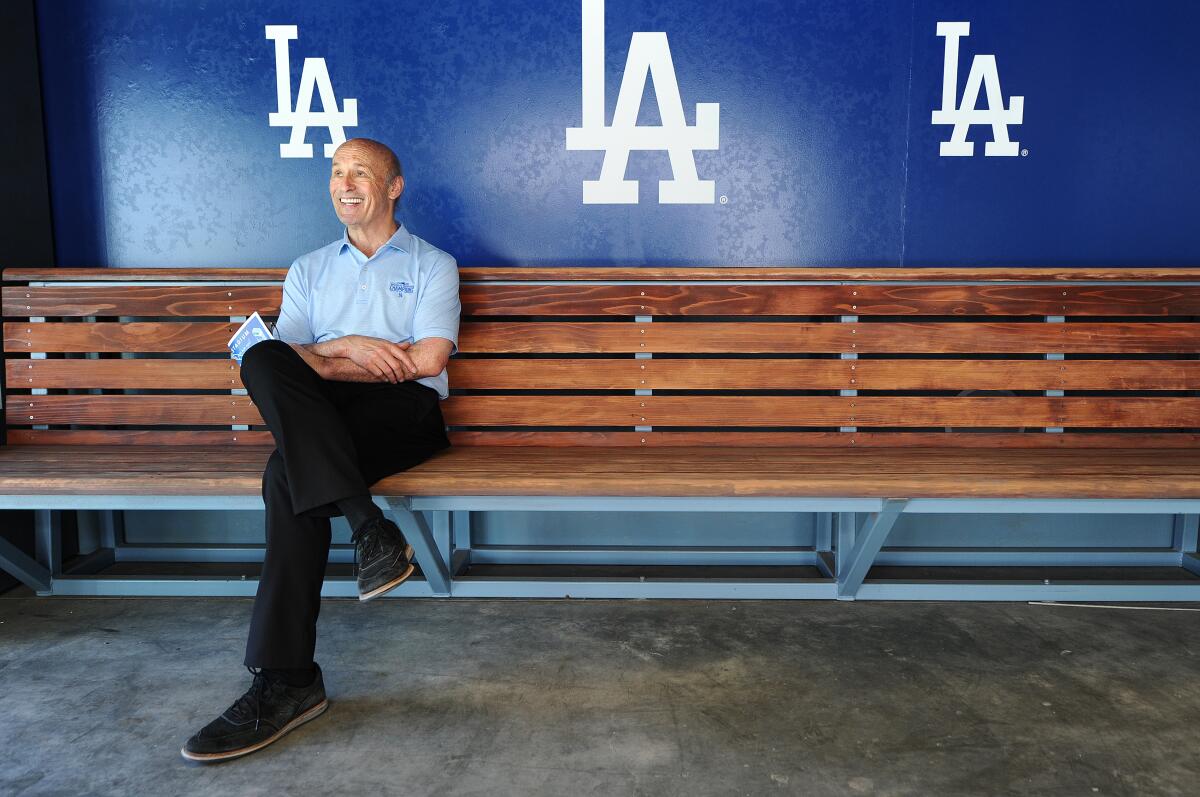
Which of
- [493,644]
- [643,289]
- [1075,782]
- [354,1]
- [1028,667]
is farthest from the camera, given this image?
[354,1]

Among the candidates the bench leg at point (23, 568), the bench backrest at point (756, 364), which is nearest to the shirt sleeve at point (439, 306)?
the bench backrest at point (756, 364)

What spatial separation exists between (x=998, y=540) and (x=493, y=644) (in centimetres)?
174

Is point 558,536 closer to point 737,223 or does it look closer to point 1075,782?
point 737,223

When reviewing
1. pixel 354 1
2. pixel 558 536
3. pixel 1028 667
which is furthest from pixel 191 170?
pixel 1028 667

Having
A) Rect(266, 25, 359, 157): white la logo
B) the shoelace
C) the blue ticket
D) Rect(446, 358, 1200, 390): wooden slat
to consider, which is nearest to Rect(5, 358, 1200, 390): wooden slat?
Rect(446, 358, 1200, 390): wooden slat

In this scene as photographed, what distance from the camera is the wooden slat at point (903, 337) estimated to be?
2607mm

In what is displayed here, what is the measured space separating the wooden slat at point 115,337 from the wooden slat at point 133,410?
157mm

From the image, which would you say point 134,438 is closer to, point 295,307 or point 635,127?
point 295,307

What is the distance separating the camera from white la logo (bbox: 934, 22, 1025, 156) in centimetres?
279

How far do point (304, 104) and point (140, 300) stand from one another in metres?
0.84

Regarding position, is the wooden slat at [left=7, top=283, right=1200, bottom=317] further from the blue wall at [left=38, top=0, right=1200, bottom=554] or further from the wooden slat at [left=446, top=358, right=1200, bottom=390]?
the blue wall at [left=38, top=0, right=1200, bottom=554]

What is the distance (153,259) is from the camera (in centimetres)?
296

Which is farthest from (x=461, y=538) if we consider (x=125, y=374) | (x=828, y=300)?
(x=828, y=300)

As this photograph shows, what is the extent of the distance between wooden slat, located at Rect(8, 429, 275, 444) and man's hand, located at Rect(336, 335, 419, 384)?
557 mm
